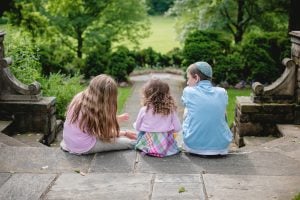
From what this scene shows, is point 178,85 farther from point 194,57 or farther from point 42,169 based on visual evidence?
point 42,169

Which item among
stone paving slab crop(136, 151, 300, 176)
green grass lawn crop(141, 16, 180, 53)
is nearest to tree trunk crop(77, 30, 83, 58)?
green grass lawn crop(141, 16, 180, 53)

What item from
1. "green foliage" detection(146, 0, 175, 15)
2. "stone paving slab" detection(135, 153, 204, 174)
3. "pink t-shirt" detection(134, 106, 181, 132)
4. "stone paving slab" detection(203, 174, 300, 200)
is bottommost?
"stone paving slab" detection(203, 174, 300, 200)

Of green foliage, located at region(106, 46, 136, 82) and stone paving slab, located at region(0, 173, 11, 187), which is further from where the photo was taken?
green foliage, located at region(106, 46, 136, 82)

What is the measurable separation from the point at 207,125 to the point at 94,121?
1.34 metres

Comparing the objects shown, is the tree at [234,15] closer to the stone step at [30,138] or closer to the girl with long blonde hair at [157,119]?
the stone step at [30,138]

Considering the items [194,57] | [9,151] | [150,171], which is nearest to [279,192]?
[150,171]

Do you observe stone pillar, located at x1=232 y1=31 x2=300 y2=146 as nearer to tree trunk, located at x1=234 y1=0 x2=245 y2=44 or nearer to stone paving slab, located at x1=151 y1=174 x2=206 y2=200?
stone paving slab, located at x1=151 y1=174 x2=206 y2=200

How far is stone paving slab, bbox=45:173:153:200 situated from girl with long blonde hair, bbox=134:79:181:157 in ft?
2.98

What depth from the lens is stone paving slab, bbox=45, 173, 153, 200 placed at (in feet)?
15.1

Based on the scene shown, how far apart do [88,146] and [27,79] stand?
133 inches

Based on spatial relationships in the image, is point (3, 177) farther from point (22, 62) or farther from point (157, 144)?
point (22, 62)

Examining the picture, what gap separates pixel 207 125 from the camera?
6074 millimetres

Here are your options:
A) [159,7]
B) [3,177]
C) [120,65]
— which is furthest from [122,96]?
[159,7]

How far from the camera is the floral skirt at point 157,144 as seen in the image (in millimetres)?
5980
